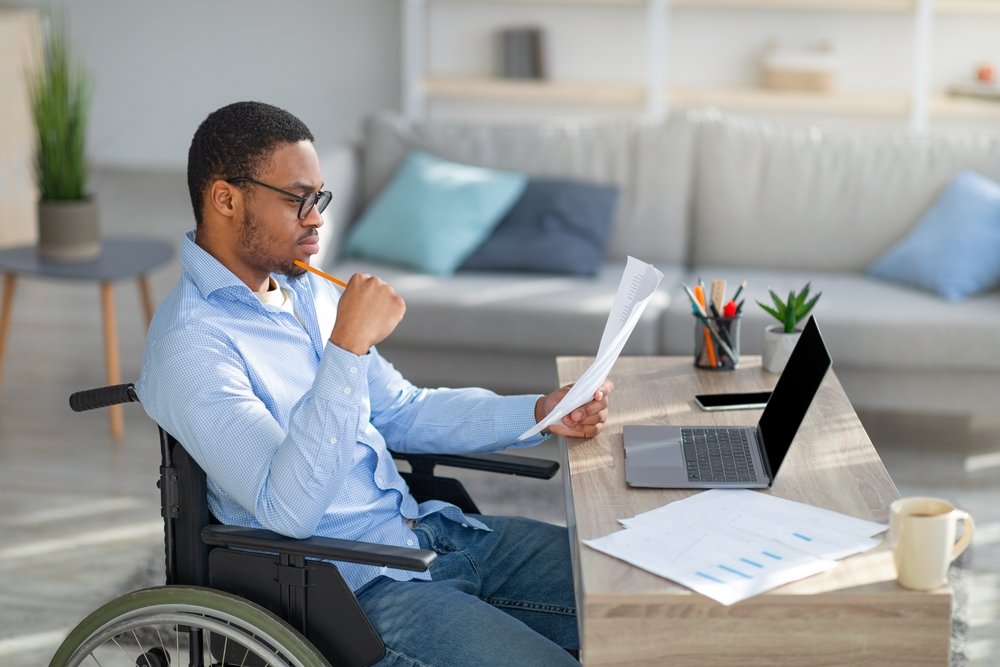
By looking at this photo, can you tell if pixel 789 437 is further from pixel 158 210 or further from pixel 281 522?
pixel 158 210

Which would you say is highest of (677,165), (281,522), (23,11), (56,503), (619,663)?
(23,11)

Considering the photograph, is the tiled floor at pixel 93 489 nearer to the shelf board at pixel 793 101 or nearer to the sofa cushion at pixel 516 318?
the sofa cushion at pixel 516 318

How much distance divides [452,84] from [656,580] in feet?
15.2

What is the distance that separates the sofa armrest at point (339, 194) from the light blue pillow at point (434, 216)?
2.6 inches

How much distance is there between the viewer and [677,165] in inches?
157

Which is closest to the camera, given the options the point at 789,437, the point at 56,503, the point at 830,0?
the point at 789,437

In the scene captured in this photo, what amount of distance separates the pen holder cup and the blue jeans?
484 millimetres

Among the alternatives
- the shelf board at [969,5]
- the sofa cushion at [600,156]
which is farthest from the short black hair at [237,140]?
the shelf board at [969,5]

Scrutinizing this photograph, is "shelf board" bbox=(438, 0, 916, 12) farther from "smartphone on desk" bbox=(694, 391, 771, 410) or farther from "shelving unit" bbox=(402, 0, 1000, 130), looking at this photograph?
"smartphone on desk" bbox=(694, 391, 771, 410)

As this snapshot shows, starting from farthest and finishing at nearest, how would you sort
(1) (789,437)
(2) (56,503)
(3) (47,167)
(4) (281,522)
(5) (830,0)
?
1. (5) (830,0)
2. (3) (47,167)
3. (2) (56,503)
4. (1) (789,437)
5. (4) (281,522)

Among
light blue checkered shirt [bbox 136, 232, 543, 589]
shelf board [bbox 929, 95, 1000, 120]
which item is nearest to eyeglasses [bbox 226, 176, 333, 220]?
light blue checkered shirt [bbox 136, 232, 543, 589]

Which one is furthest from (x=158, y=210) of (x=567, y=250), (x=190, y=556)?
(x=190, y=556)

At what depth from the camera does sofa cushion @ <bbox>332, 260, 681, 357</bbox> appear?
11.5 feet

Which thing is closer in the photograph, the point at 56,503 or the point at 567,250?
the point at 56,503
